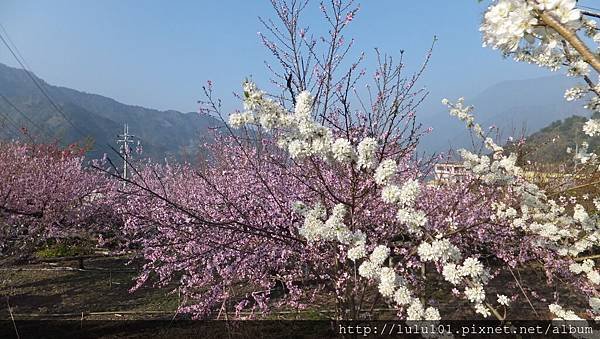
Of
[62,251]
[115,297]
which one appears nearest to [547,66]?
[115,297]

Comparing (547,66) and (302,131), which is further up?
(547,66)

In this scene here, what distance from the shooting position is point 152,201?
8.66 meters

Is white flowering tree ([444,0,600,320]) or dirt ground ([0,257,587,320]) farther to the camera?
dirt ground ([0,257,587,320])

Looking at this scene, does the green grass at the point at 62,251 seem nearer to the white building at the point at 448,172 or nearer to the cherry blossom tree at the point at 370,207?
the cherry blossom tree at the point at 370,207

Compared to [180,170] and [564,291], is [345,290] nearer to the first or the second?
[564,291]

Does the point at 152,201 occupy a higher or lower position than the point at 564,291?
higher

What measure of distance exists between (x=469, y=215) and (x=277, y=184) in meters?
3.26

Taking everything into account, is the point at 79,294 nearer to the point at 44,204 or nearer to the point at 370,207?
the point at 44,204

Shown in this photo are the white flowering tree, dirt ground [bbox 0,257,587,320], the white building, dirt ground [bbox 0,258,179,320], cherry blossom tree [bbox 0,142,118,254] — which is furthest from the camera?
cherry blossom tree [bbox 0,142,118,254]

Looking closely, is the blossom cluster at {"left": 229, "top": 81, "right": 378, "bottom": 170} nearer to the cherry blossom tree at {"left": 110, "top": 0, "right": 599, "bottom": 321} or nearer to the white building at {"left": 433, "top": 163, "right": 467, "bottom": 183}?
the cherry blossom tree at {"left": 110, "top": 0, "right": 599, "bottom": 321}

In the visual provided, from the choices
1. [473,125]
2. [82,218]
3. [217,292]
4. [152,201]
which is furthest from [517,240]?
[82,218]

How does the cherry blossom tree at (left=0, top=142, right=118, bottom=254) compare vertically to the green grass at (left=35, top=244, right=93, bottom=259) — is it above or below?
above

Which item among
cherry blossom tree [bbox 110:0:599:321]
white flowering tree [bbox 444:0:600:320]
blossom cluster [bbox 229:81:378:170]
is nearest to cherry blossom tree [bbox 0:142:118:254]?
cherry blossom tree [bbox 110:0:599:321]

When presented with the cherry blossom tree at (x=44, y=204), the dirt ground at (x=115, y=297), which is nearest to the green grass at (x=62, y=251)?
the dirt ground at (x=115, y=297)
